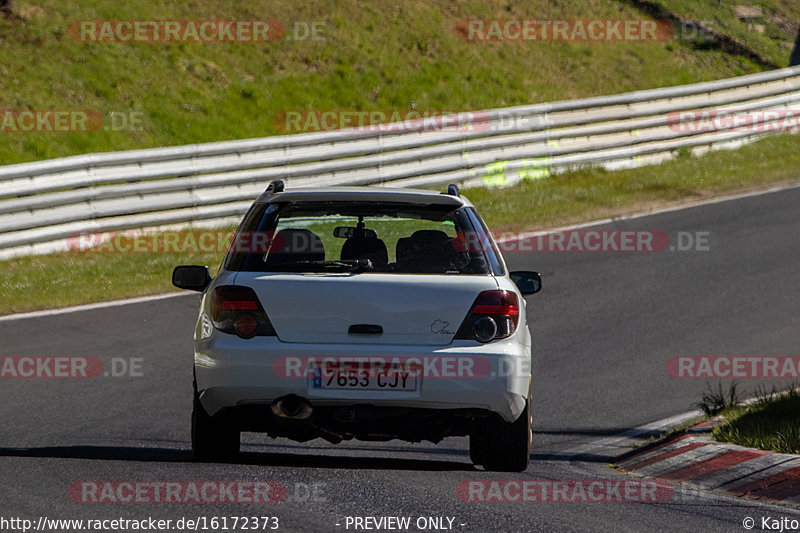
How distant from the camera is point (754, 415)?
30.0 feet

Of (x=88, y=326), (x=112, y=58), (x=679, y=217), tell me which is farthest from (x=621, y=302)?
(x=112, y=58)

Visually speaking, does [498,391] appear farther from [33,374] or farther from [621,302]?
[621,302]

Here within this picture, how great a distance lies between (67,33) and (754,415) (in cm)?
1799

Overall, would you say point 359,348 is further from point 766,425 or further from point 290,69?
point 290,69

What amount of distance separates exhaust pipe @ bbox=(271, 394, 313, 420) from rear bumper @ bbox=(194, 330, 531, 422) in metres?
0.02

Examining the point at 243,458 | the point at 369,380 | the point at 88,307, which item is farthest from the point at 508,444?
the point at 88,307

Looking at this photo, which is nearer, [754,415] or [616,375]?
[754,415]

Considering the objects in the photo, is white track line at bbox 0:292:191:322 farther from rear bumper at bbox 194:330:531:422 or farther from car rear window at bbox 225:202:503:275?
rear bumper at bbox 194:330:531:422

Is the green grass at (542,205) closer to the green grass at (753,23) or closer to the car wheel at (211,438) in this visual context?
the car wheel at (211,438)

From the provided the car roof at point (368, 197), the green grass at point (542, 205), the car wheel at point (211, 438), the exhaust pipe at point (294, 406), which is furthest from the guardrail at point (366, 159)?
the exhaust pipe at point (294, 406)

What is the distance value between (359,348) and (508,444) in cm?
110

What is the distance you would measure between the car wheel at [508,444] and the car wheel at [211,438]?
1.39m

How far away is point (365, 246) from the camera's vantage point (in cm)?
713

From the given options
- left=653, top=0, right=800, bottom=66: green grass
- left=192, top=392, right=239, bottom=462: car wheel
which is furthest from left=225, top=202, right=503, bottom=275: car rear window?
left=653, top=0, right=800, bottom=66: green grass
